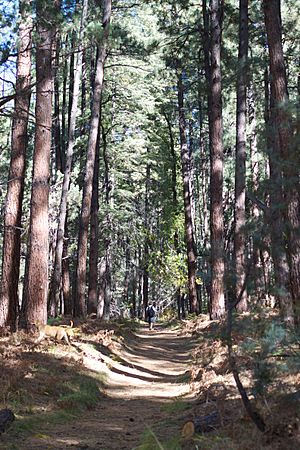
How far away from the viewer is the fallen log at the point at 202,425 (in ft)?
17.5

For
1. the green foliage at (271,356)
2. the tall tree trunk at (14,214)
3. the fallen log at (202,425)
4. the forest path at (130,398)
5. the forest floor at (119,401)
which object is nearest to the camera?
the green foliage at (271,356)

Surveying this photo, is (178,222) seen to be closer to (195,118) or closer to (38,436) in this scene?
(195,118)

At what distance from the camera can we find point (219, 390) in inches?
277

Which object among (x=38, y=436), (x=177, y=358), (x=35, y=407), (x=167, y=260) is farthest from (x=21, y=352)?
(x=167, y=260)

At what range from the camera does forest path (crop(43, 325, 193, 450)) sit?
6.04 m

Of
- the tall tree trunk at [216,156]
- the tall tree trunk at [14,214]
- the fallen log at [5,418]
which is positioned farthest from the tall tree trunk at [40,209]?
the tall tree trunk at [216,156]

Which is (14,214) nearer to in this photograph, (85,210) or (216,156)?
(85,210)

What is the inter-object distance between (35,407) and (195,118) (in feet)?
101

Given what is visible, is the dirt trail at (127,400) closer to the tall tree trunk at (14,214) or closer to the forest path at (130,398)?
the forest path at (130,398)

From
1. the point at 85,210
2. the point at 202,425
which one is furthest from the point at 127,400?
the point at 85,210

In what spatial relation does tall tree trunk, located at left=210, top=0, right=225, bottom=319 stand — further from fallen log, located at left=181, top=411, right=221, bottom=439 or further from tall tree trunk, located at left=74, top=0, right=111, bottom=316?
fallen log, located at left=181, top=411, right=221, bottom=439

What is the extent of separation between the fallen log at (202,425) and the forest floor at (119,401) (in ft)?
0.17

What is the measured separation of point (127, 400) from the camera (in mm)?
8719

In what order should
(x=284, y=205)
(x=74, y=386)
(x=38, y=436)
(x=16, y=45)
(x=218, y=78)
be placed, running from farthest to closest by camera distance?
1. (x=218, y=78)
2. (x=16, y=45)
3. (x=74, y=386)
4. (x=38, y=436)
5. (x=284, y=205)
